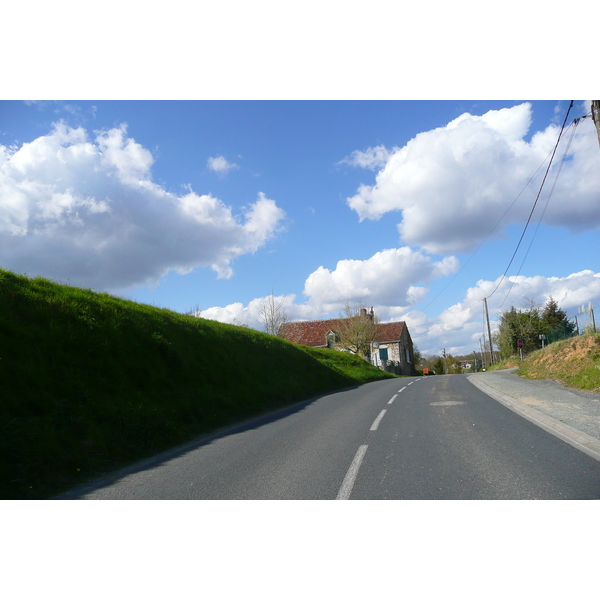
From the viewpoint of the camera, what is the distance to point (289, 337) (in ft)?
205

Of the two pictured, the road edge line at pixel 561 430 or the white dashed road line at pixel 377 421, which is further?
the white dashed road line at pixel 377 421

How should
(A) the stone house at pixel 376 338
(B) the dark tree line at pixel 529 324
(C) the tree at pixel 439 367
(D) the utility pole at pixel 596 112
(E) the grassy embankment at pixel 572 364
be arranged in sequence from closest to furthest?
(D) the utility pole at pixel 596 112 → (E) the grassy embankment at pixel 572 364 → (B) the dark tree line at pixel 529 324 → (A) the stone house at pixel 376 338 → (C) the tree at pixel 439 367

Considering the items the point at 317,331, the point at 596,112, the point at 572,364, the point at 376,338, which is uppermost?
the point at 596,112

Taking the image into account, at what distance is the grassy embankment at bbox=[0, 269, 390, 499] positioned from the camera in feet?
21.5

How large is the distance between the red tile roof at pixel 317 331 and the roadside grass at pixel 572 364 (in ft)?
132

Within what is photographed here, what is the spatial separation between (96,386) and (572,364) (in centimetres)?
1694

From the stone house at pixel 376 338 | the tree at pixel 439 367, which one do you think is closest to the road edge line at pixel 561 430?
the stone house at pixel 376 338

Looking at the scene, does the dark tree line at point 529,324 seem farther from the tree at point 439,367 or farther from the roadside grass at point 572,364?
the tree at point 439,367

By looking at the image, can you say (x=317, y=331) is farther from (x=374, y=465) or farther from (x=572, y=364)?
Result: (x=374, y=465)

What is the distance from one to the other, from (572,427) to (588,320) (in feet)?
57.8


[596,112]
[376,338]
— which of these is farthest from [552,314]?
[596,112]

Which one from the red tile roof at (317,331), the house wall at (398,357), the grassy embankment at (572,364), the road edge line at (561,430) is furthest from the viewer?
the red tile roof at (317,331)

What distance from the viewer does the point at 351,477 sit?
5609 mm

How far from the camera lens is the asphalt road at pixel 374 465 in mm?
5016
